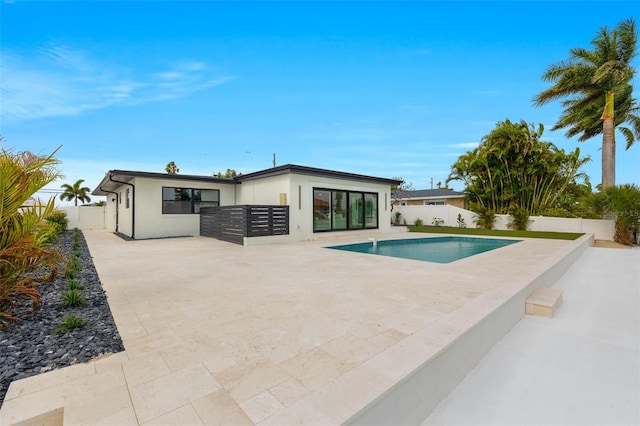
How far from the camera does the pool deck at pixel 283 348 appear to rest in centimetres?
172

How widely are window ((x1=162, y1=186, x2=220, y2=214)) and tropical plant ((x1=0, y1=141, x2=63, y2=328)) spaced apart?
9792 mm

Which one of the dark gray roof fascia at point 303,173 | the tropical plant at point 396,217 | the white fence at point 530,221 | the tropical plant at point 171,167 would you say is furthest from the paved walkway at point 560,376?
the tropical plant at point 171,167

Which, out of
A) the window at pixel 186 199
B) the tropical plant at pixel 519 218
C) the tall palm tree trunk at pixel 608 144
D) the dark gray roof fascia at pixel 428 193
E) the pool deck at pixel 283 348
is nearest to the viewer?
the pool deck at pixel 283 348

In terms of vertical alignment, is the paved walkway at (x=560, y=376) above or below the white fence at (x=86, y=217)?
below

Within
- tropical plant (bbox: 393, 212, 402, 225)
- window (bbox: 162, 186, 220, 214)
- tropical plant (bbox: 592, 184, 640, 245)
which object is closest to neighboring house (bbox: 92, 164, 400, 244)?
window (bbox: 162, 186, 220, 214)

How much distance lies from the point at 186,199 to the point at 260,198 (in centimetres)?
340

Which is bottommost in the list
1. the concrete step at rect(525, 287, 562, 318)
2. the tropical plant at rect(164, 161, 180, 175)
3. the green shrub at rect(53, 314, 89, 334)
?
the concrete step at rect(525, 287, 562, 318)

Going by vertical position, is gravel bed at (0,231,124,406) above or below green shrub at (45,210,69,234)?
below

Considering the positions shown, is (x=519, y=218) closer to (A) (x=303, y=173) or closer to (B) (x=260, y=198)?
(A) (x=303, y=173)

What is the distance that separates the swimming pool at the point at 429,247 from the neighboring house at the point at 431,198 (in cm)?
1294

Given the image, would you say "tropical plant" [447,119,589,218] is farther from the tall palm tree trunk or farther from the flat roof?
Result: the flat roof

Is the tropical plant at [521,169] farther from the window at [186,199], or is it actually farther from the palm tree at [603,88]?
the window at [186,199]

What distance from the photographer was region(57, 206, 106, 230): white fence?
61.3 ft

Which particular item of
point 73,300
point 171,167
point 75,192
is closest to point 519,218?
point 73,300
